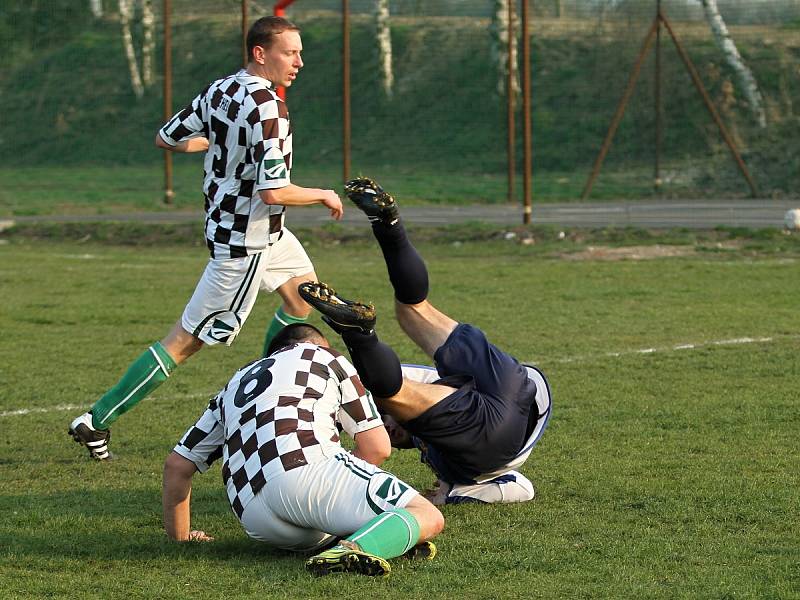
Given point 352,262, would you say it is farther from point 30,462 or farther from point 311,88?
point 311,88

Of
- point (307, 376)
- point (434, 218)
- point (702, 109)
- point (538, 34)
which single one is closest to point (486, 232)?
point (434, 218)

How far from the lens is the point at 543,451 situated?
6504 mm

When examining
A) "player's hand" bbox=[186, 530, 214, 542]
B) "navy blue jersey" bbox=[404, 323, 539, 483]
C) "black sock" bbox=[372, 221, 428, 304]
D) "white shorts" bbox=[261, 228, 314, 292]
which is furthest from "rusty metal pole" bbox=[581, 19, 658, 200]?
"player's hand" bbox=[186, 530, 214, 542]

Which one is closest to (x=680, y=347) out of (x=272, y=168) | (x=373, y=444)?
(x=272, y=168)

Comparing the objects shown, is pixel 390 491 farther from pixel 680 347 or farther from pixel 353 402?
pixel 680 347

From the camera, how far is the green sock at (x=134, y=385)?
6477 millimetres

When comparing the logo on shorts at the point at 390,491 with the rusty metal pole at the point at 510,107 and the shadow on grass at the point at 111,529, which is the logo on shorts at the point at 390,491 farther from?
the rusty metal pole at the point at 510,107

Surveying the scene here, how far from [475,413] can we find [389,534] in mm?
891

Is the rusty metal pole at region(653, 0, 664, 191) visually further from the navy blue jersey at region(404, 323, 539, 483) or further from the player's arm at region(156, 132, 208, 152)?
the navy blue jersey at region(404, 323, 539, 483)

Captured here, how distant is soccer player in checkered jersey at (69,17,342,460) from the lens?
639 centimetres

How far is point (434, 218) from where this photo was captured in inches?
834

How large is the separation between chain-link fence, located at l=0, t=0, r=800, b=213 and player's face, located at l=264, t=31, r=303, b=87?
695 inches

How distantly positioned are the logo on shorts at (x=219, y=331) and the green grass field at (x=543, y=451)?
626 millimetres

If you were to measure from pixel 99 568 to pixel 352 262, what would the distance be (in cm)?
1085
